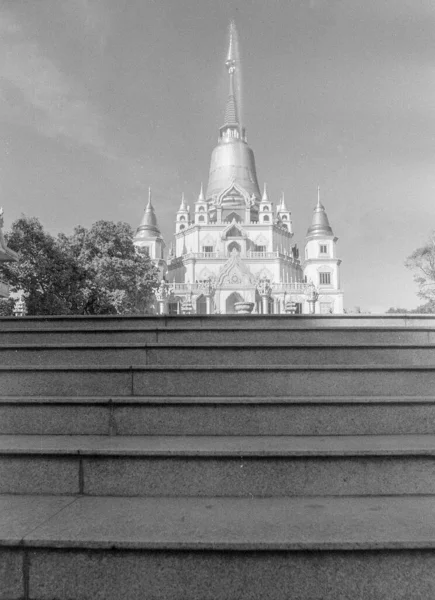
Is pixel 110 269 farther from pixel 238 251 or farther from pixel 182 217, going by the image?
pixel 182 217

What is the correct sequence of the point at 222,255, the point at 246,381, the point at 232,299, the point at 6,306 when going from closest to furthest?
the point at 246,381
the point at 6,306
the point at 232,299
the point at 222,255

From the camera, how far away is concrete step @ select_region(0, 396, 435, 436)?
368 centimetres

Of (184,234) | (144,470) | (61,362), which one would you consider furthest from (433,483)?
A: (184,234)

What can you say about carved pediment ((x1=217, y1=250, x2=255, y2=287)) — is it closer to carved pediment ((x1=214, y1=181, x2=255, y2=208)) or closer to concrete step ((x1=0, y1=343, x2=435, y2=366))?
carved pediment ((x1=214, y1=181, x2=255, y2=208))

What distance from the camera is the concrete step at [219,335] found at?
5387mm

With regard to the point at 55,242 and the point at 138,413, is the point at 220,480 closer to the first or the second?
the point at 138,413

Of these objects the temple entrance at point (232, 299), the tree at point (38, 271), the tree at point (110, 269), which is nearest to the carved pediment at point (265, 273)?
the temple entrance at point (232, 299)

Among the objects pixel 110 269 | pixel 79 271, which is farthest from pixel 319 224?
pixel 79 271

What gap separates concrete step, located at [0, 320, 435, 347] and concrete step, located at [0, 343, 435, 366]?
0.51 metres

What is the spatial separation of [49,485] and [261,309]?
5931 centimetres

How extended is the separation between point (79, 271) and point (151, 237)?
47.2 metres

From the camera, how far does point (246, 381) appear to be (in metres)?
Result: 4.23

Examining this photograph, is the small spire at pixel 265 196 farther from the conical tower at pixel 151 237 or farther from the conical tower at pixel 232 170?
the conical tower at pixel 151 237

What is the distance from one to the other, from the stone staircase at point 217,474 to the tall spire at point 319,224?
7849 cm
